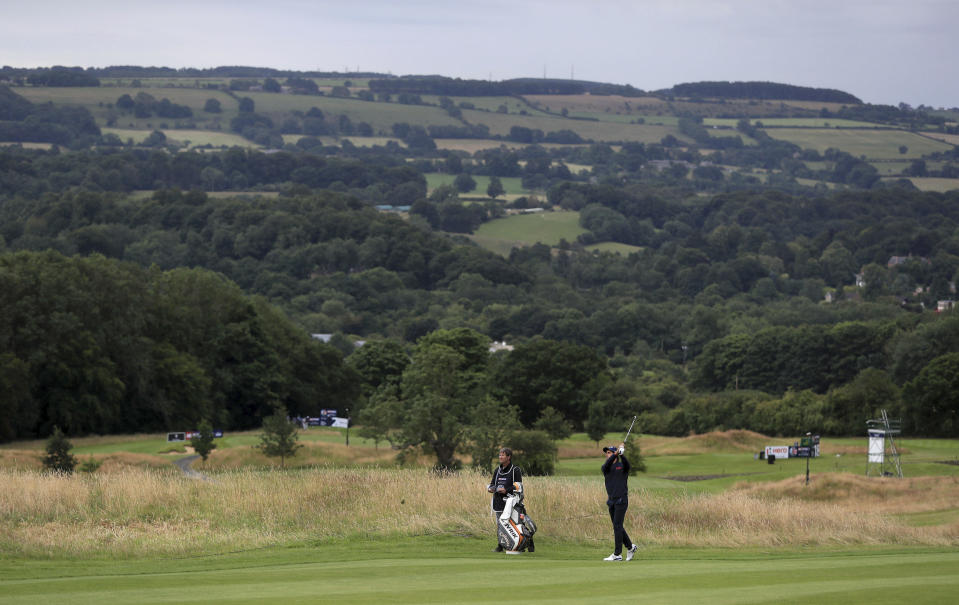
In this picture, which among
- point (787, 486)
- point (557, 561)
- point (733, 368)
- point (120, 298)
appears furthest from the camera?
point (733, 368)

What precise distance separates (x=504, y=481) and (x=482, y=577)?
3.09 metres

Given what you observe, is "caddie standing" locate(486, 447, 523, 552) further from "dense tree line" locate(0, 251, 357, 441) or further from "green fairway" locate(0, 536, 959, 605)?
"dense tree line" locate(0, 251, 357, 441)

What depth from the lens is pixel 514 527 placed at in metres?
19.2

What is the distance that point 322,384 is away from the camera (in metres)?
93.8

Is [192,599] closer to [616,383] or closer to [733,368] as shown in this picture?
[616,383]

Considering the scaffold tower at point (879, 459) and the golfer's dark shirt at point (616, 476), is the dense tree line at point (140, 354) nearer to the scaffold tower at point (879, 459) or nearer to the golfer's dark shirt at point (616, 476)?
the scaffold tower at point (879, 459)

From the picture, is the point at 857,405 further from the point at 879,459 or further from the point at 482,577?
the point at 482,577

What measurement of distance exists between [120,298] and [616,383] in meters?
37.9

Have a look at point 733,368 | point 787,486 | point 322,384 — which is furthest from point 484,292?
point 787,486

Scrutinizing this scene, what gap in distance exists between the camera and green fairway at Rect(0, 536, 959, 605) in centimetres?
1429

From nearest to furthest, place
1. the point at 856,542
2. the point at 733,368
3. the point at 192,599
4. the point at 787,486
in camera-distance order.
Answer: the point at 192,599 → the point at 856,542 → the point at 787,486 → the point at 733,368

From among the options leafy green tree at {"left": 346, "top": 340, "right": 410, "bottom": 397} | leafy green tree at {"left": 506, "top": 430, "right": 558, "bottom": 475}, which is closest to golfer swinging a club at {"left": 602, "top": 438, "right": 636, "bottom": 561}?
leafy green tree at {"left": 506, "top": 430, "right": 558, "bottom": 475}

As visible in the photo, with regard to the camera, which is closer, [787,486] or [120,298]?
[787,486]

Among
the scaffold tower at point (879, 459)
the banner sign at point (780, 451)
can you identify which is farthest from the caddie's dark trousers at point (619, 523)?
the banner sign at point (780, 451)
